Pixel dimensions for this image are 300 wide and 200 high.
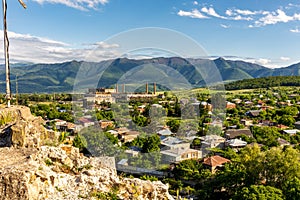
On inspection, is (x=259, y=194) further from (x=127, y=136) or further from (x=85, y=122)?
(x=85, y=122)

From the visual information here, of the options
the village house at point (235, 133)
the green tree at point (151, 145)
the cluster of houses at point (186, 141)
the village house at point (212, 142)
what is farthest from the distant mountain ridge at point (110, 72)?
the green tree at point (151, 145)

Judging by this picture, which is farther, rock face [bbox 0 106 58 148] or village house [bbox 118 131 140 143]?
village house [bbox 118 131 140 143]

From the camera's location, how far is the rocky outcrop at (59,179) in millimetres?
3549

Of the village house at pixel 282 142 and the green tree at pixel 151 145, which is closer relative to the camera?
the green tree at pixel 151 145

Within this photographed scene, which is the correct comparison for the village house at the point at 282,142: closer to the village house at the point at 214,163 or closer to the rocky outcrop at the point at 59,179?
the village house at the point at 214,163

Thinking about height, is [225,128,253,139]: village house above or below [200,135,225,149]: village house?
above

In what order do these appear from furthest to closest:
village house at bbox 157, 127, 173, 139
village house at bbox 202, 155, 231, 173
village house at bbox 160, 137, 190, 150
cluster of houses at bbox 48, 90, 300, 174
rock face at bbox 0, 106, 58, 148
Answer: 1. village house at bbox 157, 127, 173, 139
2. village house at bbox 160, 137, 190, 150
3. cluster of houses at bbox 48, 90, 300, 174
4. village house at bbox 202, 155, 231, 173
5. rock face at bbox 0, 106, 58, 148

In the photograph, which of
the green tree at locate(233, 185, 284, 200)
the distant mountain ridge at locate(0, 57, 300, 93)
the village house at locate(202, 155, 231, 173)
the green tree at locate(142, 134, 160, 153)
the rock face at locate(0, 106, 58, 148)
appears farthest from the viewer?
the distant mountain ridge at locate(0, 57, 300, 93)

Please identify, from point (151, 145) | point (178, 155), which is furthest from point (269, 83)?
point (178, 155)

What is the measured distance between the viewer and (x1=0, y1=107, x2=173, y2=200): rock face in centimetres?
356

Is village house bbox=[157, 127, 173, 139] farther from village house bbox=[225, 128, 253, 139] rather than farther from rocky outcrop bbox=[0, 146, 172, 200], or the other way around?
rocky outcrop bbox=[0, 146, 172, 200]

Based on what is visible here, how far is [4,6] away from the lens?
6.57 metres

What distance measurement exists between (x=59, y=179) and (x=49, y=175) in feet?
0.69

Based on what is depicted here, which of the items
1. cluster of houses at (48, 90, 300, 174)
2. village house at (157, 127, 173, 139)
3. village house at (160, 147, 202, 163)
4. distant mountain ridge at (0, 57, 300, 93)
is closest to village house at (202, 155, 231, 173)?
cluster of houses at (48, 90, 300, 174)
